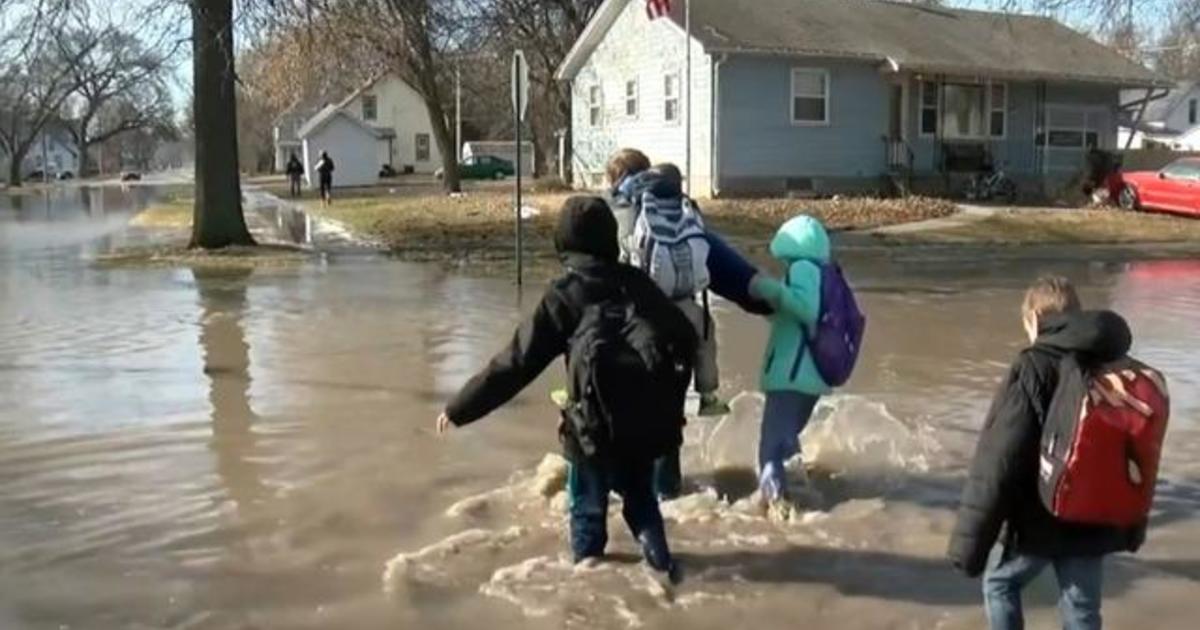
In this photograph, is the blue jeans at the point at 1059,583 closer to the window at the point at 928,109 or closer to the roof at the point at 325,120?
the window at the point at 928,109

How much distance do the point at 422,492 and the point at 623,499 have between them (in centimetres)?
170

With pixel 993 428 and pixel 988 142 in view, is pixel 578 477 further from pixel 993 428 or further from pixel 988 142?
pixel 988 142

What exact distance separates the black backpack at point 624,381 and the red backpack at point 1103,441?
149 cm

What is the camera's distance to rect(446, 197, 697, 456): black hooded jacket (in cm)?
480

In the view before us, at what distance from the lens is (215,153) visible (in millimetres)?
19953

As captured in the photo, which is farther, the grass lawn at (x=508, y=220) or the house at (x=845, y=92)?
the house at (x=845, y=92)

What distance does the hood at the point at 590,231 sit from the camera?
15.9ft

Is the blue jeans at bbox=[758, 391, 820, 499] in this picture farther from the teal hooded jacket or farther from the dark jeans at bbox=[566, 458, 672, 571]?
the dark jeans at bbox=[566, 458, 672, 571]

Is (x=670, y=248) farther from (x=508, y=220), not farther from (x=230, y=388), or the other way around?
(x=508, y=220)

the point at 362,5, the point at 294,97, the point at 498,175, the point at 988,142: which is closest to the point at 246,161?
the point at 498,175

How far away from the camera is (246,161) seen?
11344cm

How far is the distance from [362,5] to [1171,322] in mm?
12864

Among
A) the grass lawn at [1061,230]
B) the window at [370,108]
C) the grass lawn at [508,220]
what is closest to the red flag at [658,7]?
the grass lawn at [508,220]

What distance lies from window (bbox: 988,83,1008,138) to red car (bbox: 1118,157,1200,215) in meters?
4.58
